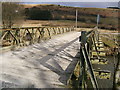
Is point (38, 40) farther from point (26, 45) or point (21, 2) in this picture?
point (21, 2)

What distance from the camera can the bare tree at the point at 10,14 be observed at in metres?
18.4

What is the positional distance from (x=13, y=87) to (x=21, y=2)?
1998cm

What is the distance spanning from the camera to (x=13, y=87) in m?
3.21

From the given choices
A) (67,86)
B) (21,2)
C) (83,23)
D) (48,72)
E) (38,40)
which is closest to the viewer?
(67,86)

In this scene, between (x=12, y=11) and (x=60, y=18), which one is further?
(x=60, y=18)

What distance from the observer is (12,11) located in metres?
19.2

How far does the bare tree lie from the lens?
1836 centimetres

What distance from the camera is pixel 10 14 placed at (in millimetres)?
18750

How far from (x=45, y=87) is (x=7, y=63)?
1971 millimetres

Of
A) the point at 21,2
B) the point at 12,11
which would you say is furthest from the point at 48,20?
the point at 12,11

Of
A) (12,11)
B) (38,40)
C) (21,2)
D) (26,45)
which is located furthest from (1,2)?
(26,45)

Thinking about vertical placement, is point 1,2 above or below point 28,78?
above

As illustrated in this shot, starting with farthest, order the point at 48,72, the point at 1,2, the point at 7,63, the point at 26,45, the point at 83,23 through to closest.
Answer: the point at 83,23 < the point at 1,2 < the point at 26,45 < the point at 7,63 < the point at 48,72

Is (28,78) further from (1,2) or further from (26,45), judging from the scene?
(1,2)
